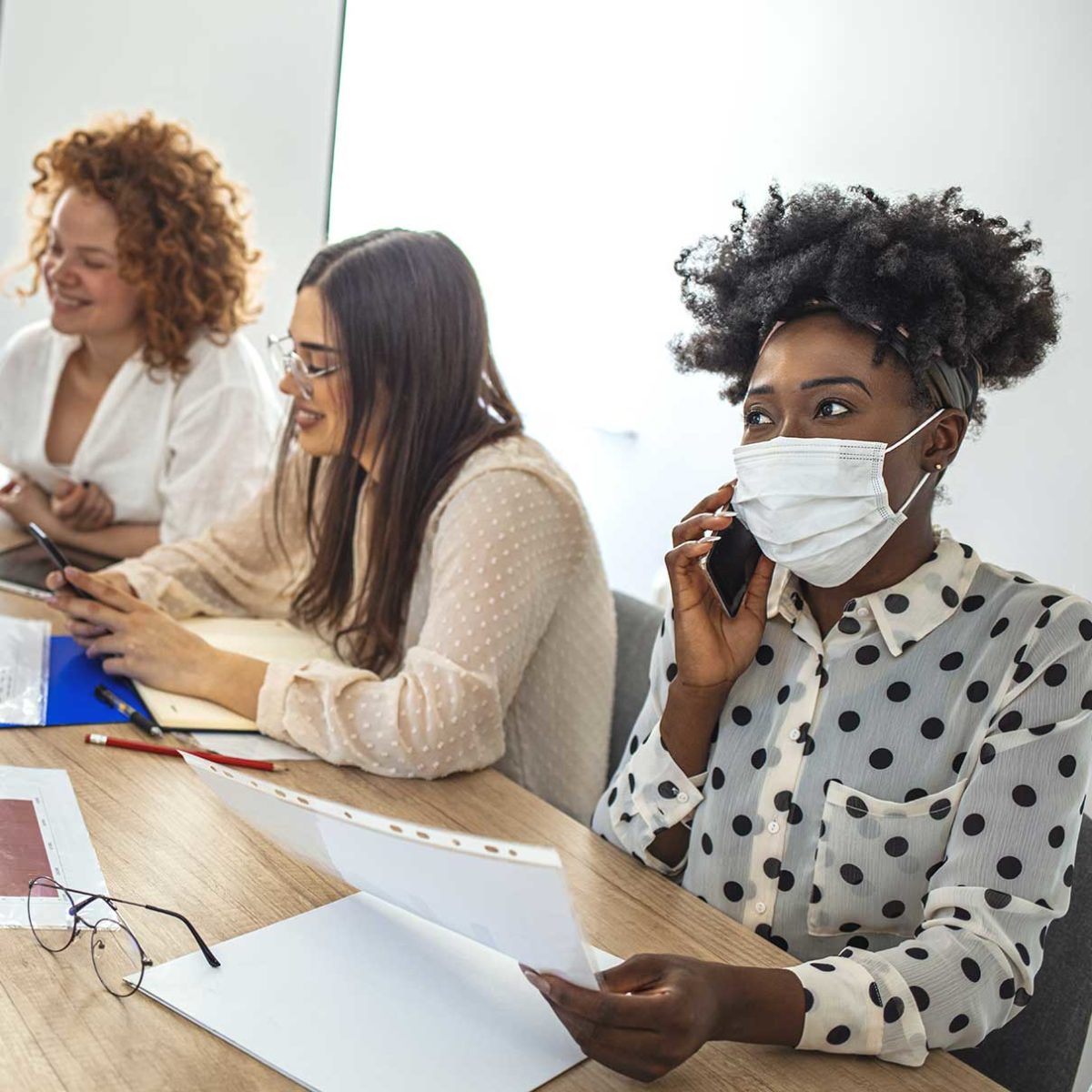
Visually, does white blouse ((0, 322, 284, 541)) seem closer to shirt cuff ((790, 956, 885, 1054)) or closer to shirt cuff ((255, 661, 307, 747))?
shirt cuff ((255, 661, 307, 747))

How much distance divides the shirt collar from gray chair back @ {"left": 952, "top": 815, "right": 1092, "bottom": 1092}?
0.81 ft

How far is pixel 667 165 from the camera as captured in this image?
3.12 metres

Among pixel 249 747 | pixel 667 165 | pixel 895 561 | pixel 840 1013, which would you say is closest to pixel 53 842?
pixel 249 747

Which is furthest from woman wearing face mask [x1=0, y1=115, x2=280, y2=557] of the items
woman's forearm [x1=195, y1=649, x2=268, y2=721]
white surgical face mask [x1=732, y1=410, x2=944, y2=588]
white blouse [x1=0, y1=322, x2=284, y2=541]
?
white surgical face mask [x1=732, y1=410, x2=944, y2=588]

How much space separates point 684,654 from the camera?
1.25m

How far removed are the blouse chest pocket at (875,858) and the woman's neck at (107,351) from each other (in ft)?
5.97

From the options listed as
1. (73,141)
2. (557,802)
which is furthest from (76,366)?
(557,802)

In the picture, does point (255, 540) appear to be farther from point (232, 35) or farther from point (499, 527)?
point (232, 35)

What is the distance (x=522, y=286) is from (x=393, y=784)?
2473mm

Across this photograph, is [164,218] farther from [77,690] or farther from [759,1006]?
[759,1006]

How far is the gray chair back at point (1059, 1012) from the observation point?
1.16 m

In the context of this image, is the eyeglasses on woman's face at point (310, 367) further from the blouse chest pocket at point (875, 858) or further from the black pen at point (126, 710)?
the blouse chest pocket at point (875, 858)

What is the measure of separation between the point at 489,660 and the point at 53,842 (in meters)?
0.53

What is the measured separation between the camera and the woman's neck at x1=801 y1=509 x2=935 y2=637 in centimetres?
121
